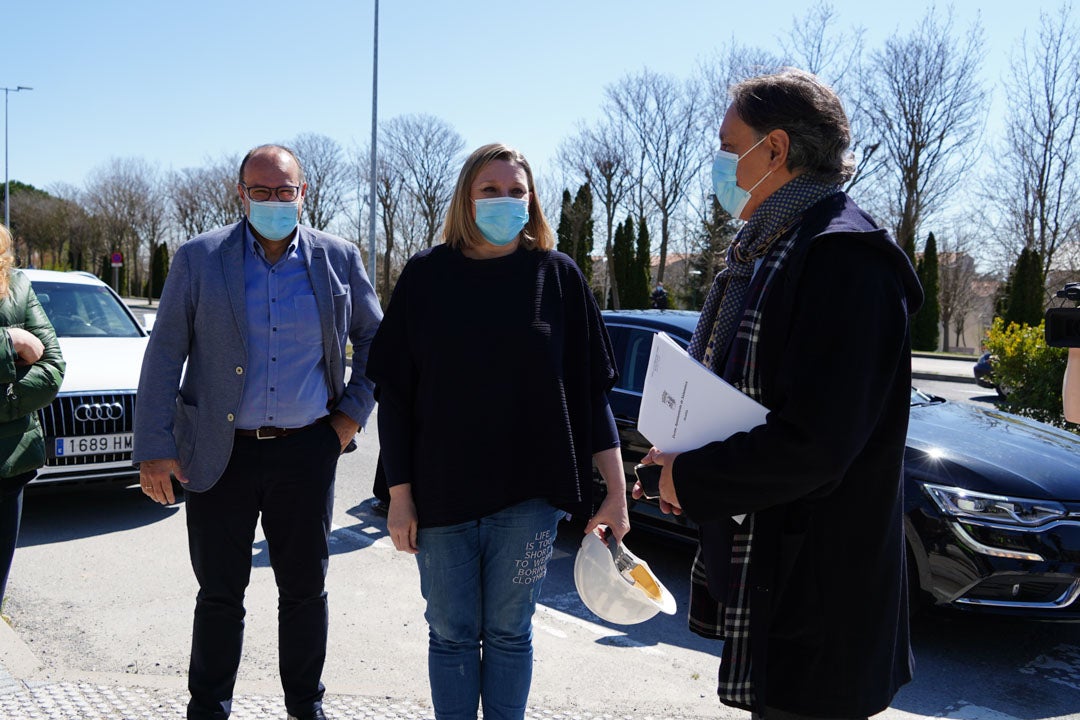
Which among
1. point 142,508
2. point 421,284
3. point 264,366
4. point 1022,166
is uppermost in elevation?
point 1022,166

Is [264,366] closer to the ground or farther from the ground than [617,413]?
farther from the ground

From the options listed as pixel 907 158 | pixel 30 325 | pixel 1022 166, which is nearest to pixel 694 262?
pixel 907 158

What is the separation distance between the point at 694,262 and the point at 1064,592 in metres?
34.0

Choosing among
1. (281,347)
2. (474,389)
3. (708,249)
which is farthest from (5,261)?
(708,249)

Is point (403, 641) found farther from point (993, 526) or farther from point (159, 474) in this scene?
point (993, 526)

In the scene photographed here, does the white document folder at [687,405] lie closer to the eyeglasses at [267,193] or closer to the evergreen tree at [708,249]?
the eyeglasses at [267,193]

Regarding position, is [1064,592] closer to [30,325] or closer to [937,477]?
[937,477]

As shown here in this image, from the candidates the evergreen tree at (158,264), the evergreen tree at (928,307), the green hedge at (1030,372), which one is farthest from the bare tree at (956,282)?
the evergreen tree at (158,264)

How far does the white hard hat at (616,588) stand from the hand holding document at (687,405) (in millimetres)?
575

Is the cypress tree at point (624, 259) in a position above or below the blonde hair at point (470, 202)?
above

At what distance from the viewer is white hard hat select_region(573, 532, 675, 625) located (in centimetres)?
236

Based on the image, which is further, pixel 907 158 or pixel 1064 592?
pixel 907 158

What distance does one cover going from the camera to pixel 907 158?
108 ft

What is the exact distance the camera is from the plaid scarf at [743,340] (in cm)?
175
